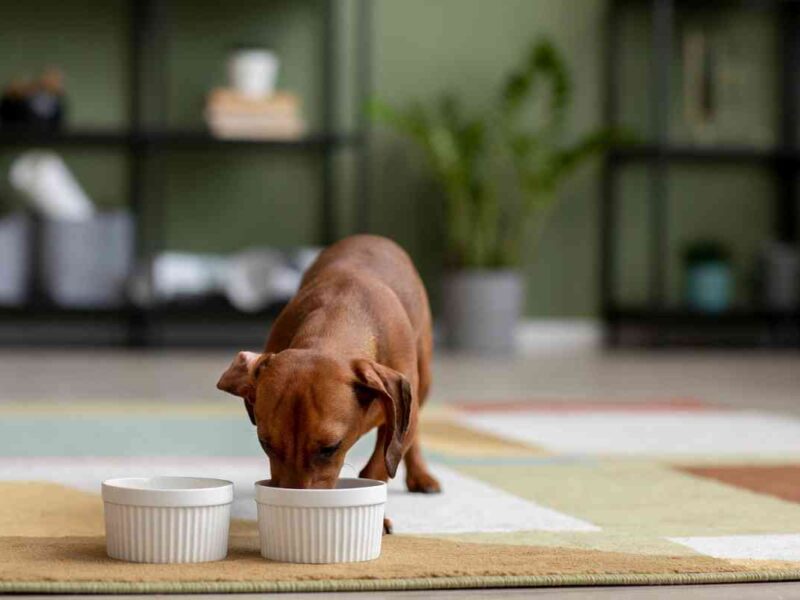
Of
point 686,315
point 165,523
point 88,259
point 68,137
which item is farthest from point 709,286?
point 165,523

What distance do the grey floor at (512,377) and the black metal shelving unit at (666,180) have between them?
32cm

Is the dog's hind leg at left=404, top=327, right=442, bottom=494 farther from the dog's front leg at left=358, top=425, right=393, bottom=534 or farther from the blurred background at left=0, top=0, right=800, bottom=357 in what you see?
the blurred background at left=0, top=0, right=800, bottom=357

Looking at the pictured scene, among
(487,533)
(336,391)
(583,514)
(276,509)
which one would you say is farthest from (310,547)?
(583,514)

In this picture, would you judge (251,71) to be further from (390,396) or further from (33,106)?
(390,396)

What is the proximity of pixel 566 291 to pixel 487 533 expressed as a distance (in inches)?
162

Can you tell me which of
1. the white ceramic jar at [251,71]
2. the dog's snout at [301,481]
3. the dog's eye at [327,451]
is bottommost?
the dog's snout at [301,481]

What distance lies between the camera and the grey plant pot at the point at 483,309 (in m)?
5.05

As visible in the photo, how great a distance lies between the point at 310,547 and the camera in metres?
1.34

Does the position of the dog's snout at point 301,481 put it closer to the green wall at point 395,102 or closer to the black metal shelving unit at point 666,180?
the green wall at point 395,102

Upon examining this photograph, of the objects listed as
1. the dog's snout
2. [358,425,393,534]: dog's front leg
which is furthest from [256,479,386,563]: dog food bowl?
[358,425,393,534]: dog's front leg

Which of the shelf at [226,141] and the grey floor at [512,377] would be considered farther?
the shelf at [226,141]

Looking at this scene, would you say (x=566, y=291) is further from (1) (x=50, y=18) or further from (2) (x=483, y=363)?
(1) (x=50, y=18)

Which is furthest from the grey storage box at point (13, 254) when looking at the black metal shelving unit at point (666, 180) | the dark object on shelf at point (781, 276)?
the dark object on shelf at point (781, 276)

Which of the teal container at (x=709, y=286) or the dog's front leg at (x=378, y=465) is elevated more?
the dog's front leg at (x=378, y=465)
